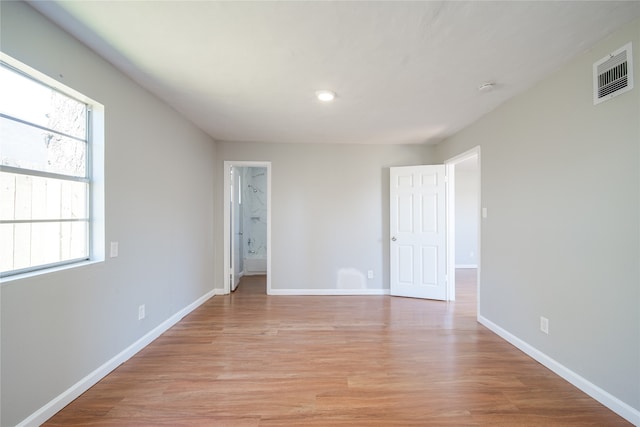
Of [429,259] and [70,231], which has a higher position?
[70,231]

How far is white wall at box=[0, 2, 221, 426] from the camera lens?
1.49 metres

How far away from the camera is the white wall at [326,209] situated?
437cm

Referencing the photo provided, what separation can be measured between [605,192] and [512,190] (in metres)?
0.93

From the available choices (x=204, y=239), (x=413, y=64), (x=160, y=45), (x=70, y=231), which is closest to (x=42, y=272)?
(x=70, y=231)

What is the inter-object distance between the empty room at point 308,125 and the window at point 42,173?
0.01 meters

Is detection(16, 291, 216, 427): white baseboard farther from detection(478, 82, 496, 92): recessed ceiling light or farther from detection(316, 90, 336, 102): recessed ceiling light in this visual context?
detection(478, 82, 496, 92): recessed ceiling light

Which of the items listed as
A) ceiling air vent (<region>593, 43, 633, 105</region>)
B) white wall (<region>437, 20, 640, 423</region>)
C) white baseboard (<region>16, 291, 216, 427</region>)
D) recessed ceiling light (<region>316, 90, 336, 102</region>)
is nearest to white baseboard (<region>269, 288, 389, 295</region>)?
white baseboard (<region>16, 291, 216, 427</region>)

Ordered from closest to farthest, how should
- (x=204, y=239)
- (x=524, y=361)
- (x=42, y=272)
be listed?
(x=42, y=272)
(x=524, y=361)
(x=204, y=239)

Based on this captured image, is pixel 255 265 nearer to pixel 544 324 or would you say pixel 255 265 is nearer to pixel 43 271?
pixel 43 271

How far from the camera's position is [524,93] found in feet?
8.27

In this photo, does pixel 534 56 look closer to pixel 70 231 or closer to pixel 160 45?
pixel 160 45

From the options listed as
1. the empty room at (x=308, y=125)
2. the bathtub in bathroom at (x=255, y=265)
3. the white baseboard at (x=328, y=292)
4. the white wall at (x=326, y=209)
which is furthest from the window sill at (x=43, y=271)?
the bathtub in bathroom at (x=255, y=265)

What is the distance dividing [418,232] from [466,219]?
348cm

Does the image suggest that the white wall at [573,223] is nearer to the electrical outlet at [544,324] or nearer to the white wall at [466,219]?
the electrical outlet at [544,324]
